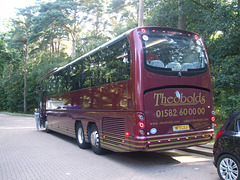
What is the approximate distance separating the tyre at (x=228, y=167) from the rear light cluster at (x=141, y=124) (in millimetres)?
1883

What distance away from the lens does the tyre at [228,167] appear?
481 cm

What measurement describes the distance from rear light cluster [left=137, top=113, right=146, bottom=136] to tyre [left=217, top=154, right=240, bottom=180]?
188 cm

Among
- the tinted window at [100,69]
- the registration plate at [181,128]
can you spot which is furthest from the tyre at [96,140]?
the registration plate at [181,128]

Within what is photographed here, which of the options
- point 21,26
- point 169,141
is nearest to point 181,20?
point 169,141

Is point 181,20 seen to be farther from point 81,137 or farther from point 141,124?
point 141,124

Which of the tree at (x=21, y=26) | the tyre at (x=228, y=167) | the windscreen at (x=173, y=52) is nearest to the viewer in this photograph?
the tyre at (x=228, y=167)

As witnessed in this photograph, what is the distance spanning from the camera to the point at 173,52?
7000 millimetres

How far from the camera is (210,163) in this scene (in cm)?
705

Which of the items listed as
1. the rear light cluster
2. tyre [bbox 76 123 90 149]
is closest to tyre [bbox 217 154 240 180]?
the rear light cluster

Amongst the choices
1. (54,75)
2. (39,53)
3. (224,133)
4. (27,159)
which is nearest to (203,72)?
(224,133)

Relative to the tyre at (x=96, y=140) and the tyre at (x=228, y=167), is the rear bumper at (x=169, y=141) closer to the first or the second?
the tyre at (x=228, y=167)

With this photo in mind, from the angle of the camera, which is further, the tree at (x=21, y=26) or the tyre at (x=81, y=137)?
the tree at (x=21, y=26)

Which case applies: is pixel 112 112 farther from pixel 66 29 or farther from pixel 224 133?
pixel 66 29

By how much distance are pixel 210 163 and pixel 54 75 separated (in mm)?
10059
